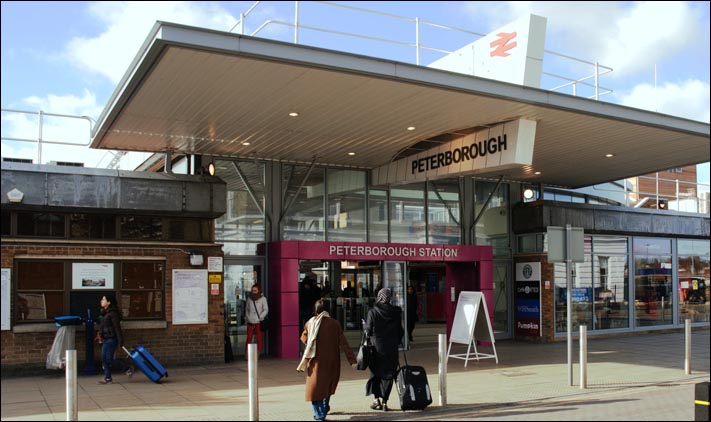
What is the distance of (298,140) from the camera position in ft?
47.6

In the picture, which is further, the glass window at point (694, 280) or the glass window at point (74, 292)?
the glass window at point (694, 280)

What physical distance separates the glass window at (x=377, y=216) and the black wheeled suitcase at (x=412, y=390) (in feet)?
27.0

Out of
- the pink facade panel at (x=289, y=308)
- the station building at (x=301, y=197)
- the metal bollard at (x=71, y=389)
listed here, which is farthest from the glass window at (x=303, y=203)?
the metal bollard at (x=71, y=389)

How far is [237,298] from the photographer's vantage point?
1580 cm

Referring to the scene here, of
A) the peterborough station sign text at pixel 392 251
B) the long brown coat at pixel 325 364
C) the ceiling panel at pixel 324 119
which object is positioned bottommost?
the long brown coat at pixel 325 364

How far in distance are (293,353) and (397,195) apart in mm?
5081

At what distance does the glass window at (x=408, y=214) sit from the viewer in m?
18.1

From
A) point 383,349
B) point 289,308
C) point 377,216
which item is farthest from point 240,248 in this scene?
point 383,349

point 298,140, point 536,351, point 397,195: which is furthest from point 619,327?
point 298,140

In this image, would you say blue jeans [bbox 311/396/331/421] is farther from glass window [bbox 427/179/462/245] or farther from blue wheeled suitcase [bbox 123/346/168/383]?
glass window [bbox 427/179/462/245]

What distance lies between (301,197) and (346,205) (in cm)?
124

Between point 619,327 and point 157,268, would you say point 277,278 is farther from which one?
point 619,327

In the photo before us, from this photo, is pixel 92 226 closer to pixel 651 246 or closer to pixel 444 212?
pixel 444 212

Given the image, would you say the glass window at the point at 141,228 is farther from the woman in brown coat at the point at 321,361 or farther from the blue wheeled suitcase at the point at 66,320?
the woman in brown coat at the point at 321,361
